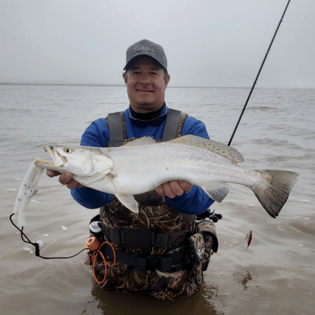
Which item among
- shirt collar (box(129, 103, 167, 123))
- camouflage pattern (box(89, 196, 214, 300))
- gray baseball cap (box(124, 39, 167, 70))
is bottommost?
camouflage pattern (box(89, 196, 214, 300))

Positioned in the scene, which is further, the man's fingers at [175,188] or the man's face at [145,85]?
the man's face at [145,85]

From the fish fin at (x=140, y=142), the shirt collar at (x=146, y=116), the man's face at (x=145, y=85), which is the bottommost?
the fish fin at (x=140, y=142)

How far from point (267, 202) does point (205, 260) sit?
48.5 inches

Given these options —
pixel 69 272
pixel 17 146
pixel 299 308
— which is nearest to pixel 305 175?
pixel 299 308

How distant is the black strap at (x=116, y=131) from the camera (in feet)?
10.7

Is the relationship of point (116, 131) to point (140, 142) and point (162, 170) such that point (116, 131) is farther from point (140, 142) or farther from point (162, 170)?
point (162, 170)

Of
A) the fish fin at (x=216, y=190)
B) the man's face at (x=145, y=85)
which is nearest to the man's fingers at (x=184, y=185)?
the fish fin at (x=216, y=190)

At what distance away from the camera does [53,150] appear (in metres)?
2.38

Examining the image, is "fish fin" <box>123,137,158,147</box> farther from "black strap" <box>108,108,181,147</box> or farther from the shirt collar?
the shirt collar

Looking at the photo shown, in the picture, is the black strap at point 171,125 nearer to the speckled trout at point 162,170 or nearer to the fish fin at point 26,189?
Result: the speckled trout at point 162,170

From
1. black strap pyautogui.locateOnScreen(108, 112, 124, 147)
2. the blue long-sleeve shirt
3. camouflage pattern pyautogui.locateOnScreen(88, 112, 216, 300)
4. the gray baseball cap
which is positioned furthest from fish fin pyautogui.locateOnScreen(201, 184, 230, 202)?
the gray baseball cap

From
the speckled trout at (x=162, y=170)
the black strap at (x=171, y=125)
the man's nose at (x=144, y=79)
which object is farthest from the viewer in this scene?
the man's nose at (x=144, y=79)

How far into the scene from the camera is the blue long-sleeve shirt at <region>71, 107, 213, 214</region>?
9.57 ft

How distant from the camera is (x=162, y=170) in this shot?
8.40 ft
